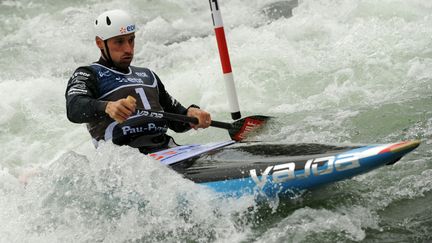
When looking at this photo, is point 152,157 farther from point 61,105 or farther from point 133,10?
point 133,10

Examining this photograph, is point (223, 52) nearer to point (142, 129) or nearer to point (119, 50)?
point (119, 50)

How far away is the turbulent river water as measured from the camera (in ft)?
12.0

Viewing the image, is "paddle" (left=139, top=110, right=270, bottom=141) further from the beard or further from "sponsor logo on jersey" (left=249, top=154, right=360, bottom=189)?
"sponsor logo on jersey" (left=249, top=154, right=360, bottom=189)

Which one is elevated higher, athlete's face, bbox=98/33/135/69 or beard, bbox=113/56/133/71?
athlete's face, bbox=98/33/135/69

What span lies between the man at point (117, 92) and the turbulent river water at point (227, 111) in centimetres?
24

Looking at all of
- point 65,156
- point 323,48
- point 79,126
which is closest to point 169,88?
point 79,126

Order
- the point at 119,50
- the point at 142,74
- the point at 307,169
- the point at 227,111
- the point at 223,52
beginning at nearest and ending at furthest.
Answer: the point at 307,169 → the point at 119,50 → the point at 142,74 → the point at 223,52 → the point at 227,111

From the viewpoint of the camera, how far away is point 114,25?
4344mm

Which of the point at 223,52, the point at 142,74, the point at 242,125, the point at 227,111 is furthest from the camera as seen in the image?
the point at 227,111

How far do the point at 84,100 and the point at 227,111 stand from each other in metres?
3.19

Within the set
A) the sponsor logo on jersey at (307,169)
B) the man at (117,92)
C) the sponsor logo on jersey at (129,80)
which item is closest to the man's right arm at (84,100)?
the man at (117,92)

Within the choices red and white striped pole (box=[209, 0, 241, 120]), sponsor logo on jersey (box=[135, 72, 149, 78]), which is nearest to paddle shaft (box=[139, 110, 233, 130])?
sponsor logo on jersey (box=[135, 72, 149, 78])

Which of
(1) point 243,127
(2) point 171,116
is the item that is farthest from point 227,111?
(2) point 171,116

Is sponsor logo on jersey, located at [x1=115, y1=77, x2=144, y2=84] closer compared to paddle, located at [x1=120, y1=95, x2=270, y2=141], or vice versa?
sponsor logo on jersey, located at [x1=115, y1=77, x2=144, y2=84]
